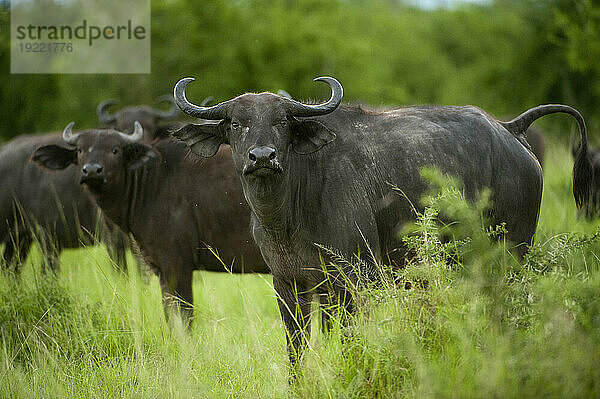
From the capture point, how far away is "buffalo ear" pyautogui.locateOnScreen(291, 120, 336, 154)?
5146 mm

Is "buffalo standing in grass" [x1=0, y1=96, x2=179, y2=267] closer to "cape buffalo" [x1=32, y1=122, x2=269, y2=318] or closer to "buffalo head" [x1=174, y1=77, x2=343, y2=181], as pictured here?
"cape buffalo" [x1=32, y1=122, x2=269, y2=318]

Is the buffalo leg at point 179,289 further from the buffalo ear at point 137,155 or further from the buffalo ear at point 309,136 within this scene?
the buffalo ear at point 309,136

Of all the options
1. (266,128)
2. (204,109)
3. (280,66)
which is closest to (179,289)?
(204,109)

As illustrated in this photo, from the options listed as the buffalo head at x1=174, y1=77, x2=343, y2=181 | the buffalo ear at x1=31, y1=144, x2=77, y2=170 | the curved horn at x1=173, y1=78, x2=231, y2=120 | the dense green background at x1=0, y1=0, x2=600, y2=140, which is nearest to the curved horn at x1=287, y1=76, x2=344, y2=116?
the buffalo head at x1=174, y1=77, x2=343, y2=181

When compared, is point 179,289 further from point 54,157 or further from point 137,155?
point 54,157

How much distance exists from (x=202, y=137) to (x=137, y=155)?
7.10 ft

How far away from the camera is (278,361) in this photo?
5199 millimetres

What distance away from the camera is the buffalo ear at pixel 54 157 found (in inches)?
311

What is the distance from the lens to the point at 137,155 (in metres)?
7.49

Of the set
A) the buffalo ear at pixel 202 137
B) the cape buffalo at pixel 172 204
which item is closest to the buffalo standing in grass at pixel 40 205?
the cape buffalo at pixel 172 204

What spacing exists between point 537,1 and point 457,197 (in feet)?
60.8

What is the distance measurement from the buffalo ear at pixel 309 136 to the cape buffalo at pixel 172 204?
1.96 metres

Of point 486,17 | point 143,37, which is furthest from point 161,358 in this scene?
point 486,17

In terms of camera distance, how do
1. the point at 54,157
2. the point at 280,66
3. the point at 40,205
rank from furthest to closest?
the point at 280,66, the point at 40,205, the point at 54,157
